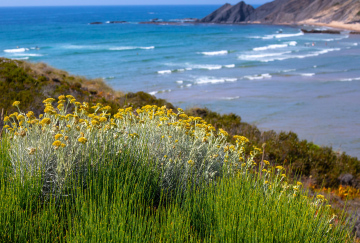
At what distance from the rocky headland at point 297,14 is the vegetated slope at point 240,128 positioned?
6963 centimetres

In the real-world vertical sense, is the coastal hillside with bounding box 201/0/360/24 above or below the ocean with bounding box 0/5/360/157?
above

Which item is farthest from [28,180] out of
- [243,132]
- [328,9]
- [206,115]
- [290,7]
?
[290,7]

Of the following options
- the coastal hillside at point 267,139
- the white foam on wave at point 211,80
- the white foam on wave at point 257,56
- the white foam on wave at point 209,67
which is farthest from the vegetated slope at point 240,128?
the white foam on wave at point 257,56

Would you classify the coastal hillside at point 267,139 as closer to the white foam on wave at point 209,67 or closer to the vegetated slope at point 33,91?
the vegetated slope at point 33,91

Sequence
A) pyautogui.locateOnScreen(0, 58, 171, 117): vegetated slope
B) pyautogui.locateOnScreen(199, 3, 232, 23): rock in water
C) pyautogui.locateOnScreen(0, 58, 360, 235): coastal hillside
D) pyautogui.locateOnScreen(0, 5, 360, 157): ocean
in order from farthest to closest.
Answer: pyautogui.locateOnScreen(199, 3, 232, 23): rock in water
pyautogui.locateOnScreen(0, 5, 360, 157): ocean
pyautogui.locateOnScreen(0, 58, 171, 117): vegetated slope
pyautogui.locateOnScreen(0, 58, 360, 235): coastal hillside

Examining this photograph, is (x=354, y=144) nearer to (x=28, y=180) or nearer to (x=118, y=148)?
(x=118, y=148)

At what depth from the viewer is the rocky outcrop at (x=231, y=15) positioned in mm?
96875

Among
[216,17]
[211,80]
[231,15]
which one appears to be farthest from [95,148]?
[231,15]

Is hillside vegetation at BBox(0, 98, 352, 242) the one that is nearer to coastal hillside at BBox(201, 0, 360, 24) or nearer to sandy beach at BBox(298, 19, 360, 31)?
sandy beach at BBox(298, 19, 360, 31)

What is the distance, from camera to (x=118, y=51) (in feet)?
134

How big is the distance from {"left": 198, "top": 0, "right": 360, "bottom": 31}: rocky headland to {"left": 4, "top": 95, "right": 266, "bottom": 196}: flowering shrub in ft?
246

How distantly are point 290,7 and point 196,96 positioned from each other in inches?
3470

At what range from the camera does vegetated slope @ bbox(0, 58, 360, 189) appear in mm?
7645

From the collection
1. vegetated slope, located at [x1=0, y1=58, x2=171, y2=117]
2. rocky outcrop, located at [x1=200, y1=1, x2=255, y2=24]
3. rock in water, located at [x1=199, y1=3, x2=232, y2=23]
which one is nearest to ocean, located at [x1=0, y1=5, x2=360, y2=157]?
vegetated slope, located at [x1=0, y1=58, x2=171, y2=117]
